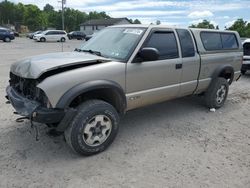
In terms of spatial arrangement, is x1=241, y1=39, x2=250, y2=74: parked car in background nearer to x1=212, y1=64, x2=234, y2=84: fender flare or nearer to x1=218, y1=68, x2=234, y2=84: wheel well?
x1=218, y1=68, x2=234, y2=84: wheel well

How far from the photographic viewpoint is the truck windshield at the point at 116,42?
4445 mm

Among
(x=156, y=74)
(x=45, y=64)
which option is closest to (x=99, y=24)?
(x=156, y=74)

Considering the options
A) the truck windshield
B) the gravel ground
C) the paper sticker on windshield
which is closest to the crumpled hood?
the truck windshield

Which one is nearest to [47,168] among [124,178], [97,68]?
[124,178]

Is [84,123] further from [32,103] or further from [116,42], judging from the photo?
[116,42]

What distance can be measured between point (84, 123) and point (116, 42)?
1.58m

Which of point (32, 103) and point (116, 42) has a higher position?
point (116, 42)

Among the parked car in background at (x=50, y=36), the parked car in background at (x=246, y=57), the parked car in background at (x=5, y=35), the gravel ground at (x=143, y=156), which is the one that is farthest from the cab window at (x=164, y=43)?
the parked car in background at (x=50, y=36)

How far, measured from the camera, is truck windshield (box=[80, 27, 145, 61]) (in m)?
4.45

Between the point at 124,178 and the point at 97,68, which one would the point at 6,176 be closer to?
the point at 124,178

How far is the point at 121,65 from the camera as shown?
4.21 m

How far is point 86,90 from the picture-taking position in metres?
3.78

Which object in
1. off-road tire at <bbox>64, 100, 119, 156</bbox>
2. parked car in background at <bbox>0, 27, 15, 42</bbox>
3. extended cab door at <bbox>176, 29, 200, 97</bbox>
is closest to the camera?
off-road tire at <bbox>64, 100, 119, 156</bbox>

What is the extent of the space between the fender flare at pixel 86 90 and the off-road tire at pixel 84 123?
22 centimetres
